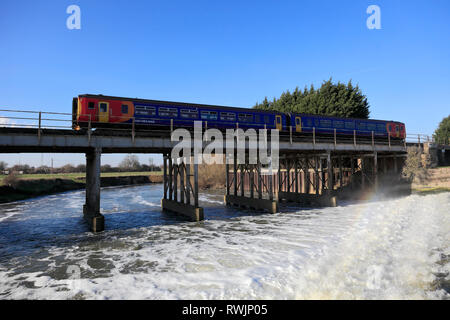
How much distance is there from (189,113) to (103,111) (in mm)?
6090

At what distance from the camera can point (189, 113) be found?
2038 cm

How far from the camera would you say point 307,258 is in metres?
10.1

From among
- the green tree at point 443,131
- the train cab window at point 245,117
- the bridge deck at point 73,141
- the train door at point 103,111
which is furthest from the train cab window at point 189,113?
the green tree at point 443,131

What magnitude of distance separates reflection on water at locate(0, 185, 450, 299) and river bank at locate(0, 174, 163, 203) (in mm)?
25884

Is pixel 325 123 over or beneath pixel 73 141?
over

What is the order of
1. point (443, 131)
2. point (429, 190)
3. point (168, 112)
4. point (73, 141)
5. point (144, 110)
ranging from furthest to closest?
1. point (443, 131)
2. point (429, 190)
3. point (168, 112)
4. point (144, 110)
5. point (73, 141)

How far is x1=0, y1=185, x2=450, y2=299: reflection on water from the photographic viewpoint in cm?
745

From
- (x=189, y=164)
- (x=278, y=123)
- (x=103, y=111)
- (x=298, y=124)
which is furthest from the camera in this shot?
(x=298, y=124)

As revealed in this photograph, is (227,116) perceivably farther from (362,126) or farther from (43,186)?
(43,186)

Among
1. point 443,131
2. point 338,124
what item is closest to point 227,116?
point 338,124

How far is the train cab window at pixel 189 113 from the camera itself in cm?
2006

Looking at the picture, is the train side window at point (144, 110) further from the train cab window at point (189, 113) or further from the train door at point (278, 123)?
the train door at point (278, 123)
